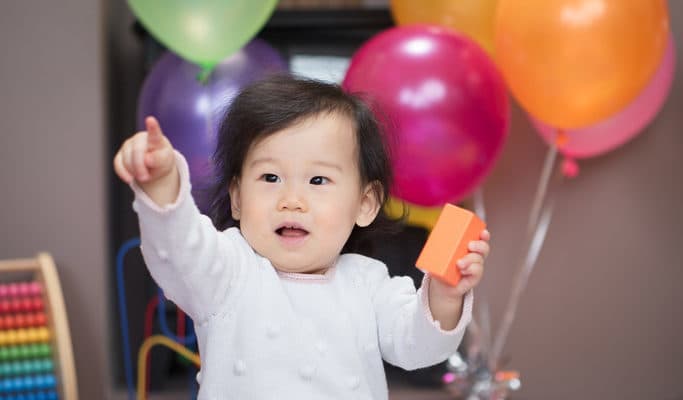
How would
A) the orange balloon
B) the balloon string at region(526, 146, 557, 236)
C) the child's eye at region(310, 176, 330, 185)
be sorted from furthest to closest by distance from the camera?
the balloon string at region(526, 146, 557, 236) < the orange balloon < the child's eye at region(310, 176, 330, 185)

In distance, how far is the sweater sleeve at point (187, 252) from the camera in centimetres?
87

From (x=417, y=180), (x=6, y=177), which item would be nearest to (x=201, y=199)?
(x=417, y=180)

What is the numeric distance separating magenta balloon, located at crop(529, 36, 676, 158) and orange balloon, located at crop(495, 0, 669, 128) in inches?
7.8

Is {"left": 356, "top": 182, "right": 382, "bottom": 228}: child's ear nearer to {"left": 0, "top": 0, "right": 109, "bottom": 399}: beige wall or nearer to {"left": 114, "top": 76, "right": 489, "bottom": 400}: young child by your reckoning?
{"left": 114, "top": 76, "right": 489, "bottom": 400}: young child

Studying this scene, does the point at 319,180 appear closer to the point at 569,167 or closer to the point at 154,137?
the point at 154,137

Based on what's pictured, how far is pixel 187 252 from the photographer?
90 cm

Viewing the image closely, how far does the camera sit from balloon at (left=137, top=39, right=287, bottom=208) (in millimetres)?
1959

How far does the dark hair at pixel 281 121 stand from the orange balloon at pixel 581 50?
0.80 meters

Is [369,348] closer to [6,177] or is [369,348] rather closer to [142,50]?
[6,177]

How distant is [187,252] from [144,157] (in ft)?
0.43

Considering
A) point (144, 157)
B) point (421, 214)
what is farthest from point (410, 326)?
point (421, 214)

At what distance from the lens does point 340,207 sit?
1021mm

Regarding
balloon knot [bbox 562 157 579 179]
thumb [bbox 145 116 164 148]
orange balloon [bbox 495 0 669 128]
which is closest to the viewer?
thumb [bbox 145 116 164 148]

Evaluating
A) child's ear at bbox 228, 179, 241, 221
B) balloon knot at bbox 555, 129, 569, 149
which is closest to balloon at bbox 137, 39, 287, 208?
balloon knot at bbox 555, 129, 569, 149
